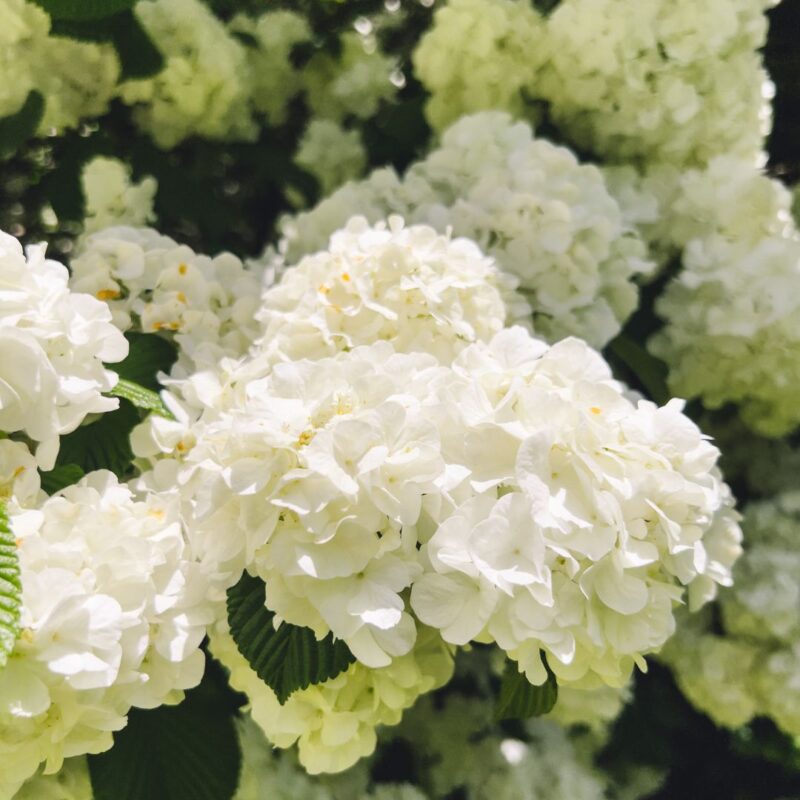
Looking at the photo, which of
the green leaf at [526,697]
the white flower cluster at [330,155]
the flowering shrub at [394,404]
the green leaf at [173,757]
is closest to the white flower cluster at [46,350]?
the flowering shrub at [394,404]

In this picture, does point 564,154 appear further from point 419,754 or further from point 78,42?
point 419,754

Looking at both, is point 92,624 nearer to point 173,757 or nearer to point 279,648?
point 279,648

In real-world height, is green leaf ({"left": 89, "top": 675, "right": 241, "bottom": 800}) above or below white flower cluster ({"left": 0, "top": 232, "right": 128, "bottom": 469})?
below

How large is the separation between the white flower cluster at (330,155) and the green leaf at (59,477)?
0.79 m

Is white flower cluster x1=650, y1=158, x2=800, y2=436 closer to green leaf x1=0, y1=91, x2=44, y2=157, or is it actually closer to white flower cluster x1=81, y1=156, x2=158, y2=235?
white flower cluster x1=81, y1=156, x2=158, y2=235

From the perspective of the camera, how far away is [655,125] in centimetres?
114

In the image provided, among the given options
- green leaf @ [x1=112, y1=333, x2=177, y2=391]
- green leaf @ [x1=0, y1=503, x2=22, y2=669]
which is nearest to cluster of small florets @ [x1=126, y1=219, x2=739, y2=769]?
green leaf @ [x1=0, y1=503, x2=22, y2=669]

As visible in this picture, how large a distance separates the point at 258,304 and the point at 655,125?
23.3 inches

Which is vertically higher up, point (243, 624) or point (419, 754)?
point (243, 624)

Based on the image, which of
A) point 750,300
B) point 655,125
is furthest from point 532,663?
point 655,125

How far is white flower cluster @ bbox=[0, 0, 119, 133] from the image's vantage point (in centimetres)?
100

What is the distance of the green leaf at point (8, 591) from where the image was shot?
19.1 inches

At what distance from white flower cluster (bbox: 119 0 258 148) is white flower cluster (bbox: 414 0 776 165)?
0.92 feet

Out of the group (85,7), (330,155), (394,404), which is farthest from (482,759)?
(85,7)
